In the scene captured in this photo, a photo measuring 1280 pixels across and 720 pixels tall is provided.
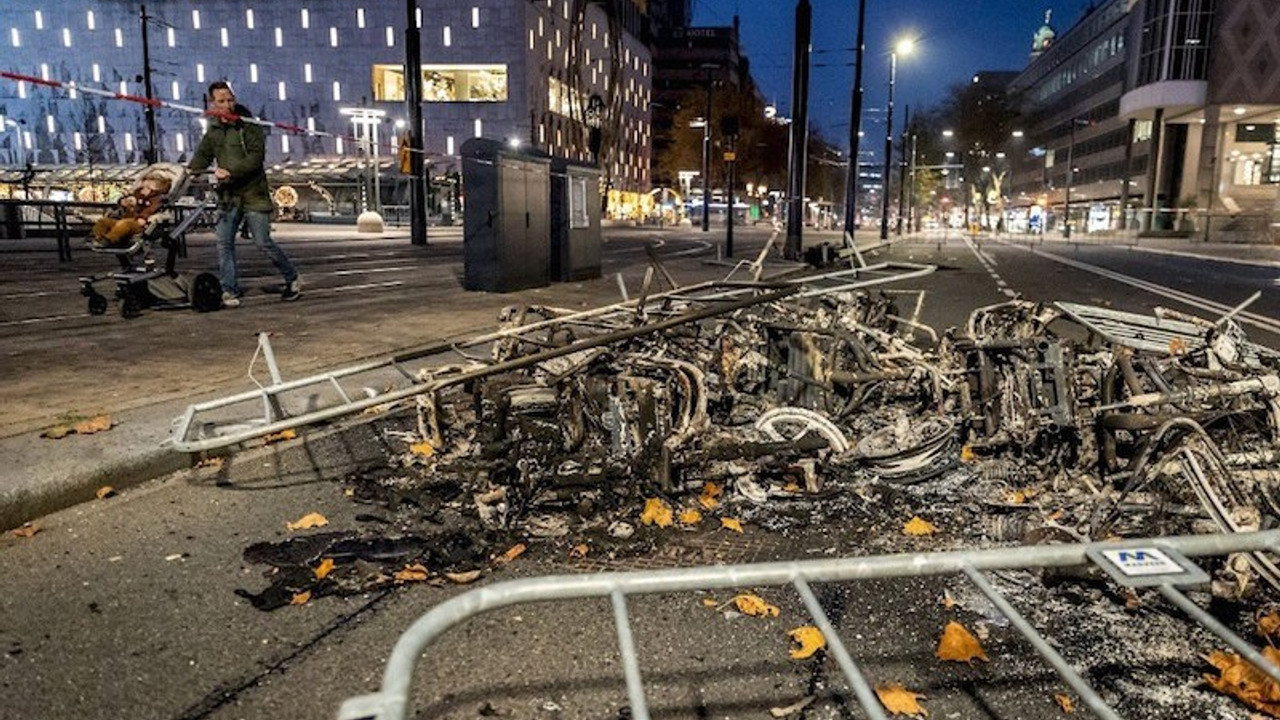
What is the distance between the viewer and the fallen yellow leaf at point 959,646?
8.61 feet

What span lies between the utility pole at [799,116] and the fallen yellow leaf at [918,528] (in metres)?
16.8

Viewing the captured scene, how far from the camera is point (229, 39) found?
68812mm

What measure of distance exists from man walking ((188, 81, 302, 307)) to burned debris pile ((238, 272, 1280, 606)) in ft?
17.2

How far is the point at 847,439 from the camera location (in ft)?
15.7

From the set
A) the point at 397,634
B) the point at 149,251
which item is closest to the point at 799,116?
the point at 149,251

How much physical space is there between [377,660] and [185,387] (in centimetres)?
407

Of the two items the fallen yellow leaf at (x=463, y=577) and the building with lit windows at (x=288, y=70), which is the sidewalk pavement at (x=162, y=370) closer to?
the fallen yellow leaf at (x=463, y=577)

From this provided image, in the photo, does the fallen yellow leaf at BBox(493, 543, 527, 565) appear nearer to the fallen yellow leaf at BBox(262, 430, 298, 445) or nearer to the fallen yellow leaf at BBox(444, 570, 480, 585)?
the fallen yellow leaf at BBox(444, 570, 480, 585)

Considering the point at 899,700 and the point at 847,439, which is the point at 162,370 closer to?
the point at 847,439

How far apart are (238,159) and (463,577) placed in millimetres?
7870

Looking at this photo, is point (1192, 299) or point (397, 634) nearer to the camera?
point (397, 634)

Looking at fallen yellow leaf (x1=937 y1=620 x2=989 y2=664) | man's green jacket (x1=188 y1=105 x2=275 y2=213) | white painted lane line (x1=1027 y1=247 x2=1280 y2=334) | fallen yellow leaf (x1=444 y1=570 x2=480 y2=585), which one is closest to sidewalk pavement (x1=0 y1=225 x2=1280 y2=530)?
man's green jacket (x1=188 y1=105 x2=275 y2=213)

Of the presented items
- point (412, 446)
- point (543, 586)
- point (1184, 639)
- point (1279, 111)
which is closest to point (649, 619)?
point (543, 586)

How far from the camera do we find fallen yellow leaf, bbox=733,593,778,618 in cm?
288
